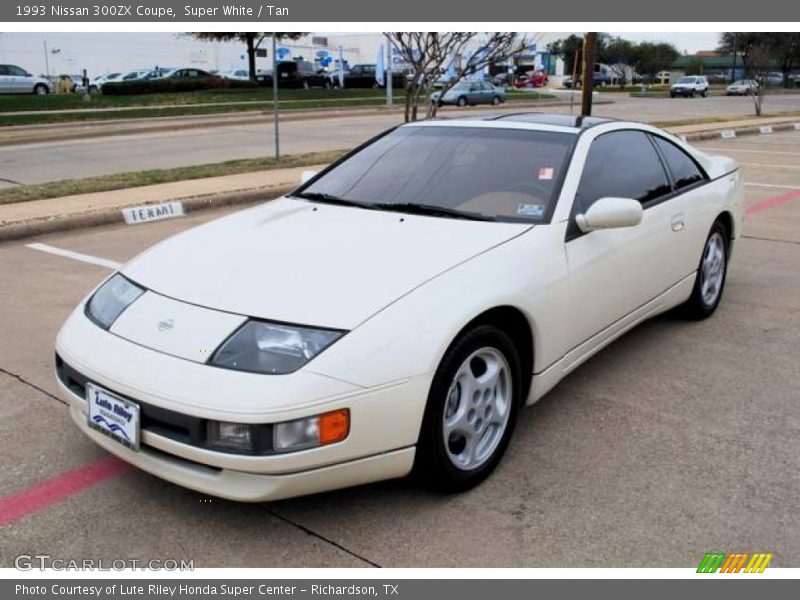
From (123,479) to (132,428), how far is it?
1.86 feet

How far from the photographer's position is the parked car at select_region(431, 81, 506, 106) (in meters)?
34.7

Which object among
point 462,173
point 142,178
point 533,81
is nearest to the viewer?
point 462,173

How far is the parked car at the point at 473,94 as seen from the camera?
114 feet

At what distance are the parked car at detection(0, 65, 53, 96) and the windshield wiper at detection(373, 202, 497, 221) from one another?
38314mm

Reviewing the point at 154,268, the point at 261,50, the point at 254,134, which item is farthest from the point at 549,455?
the point at 261,50

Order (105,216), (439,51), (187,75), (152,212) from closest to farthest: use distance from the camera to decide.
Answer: (105,216) → (152,212) → (439,51) → (187,75)

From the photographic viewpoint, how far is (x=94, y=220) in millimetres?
8211

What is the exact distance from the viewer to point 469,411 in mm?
3037

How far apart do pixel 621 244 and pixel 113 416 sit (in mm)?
2489

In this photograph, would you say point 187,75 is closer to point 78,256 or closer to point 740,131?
point 740,131

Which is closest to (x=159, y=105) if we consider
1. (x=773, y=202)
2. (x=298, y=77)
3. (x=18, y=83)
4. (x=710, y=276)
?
(x=18, y=83)

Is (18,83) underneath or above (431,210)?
above

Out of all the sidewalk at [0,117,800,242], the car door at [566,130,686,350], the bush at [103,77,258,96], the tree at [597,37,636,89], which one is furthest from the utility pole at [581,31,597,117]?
the tree at [597,37,636,89]

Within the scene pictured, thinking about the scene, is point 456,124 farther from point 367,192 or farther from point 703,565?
point 703,565
